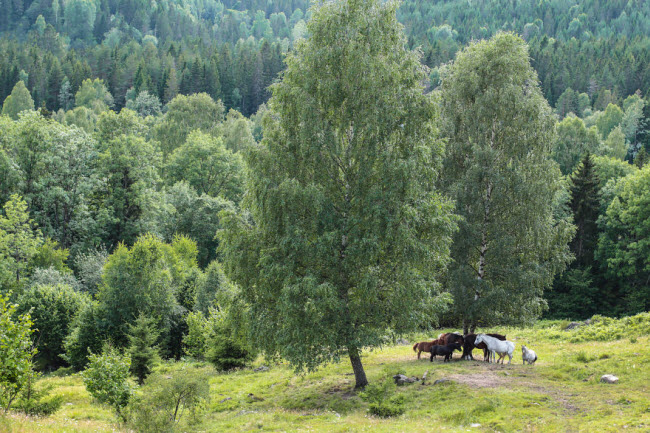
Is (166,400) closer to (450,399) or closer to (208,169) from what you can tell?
(450,399)

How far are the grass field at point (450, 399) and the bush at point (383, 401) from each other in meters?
0.34

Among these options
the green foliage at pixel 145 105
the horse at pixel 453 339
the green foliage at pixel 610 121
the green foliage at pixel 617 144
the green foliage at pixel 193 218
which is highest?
the green foliage at pixel 145 105

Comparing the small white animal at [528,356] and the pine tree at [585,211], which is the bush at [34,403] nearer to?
the small white animal at [528,356]

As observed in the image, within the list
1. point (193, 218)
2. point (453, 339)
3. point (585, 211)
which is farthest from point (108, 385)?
point (585, 211)

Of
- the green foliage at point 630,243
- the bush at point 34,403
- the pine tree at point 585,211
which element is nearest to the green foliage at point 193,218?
the pine tree at point 585,211

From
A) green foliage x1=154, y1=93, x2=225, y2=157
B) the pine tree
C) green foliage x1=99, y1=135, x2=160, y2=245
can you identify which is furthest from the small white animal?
green foliage x1=154, y1=93, x2=225, y2=157

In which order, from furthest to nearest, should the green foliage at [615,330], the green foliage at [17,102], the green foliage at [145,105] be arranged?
the green foliage at [145,105], the green foliage at [17,102], the green foliage at [615,330]

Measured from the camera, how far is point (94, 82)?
13338cm

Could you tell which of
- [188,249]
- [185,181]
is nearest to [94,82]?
[185,181]

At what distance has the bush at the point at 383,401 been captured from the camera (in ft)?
60.6

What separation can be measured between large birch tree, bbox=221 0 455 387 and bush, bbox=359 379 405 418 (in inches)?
72.4

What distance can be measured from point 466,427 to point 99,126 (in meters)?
53.1

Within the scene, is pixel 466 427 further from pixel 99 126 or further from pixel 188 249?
pixel 99 126

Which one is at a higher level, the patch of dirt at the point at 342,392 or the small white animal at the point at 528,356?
the small white animal at the point at 528,356
